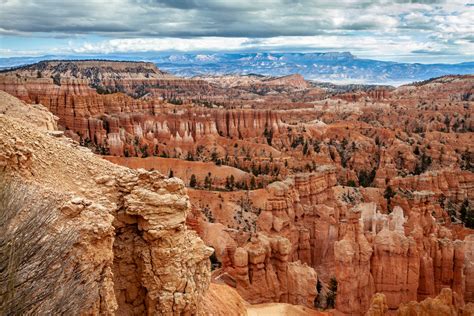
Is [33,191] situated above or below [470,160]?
above

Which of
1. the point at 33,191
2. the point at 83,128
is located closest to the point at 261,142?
the point at 83,128

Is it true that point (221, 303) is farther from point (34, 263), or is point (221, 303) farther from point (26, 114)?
point (26, 114)

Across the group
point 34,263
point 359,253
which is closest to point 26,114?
point 359,253

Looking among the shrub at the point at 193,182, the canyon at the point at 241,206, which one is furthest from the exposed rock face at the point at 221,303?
the shrub at the point at 193,182

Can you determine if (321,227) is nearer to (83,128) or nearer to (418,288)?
(418,288)

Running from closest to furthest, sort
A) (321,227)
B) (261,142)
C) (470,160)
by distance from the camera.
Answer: (321,227)
(470,160)
(261,142)

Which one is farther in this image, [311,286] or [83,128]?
[83,128]

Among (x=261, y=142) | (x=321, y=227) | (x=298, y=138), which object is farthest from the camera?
(x=298, y=138)
